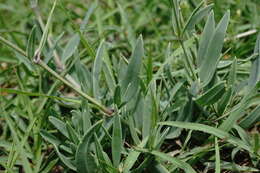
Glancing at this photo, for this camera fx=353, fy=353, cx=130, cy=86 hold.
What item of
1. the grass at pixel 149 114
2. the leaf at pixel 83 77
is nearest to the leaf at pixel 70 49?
the grass at pixel 149 114

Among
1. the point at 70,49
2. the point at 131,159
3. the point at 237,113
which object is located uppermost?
the point at 70,49

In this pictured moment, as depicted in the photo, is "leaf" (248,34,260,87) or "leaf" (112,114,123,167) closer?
"leaf" (112,114,123,167)

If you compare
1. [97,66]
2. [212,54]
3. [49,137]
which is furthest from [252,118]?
[49,137]

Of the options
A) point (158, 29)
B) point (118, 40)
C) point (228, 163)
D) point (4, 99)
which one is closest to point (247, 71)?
point (228, 163)

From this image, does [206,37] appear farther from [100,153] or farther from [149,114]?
[100,153]

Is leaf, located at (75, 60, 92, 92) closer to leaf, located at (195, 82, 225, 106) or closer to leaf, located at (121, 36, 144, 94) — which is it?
leaf, located at (121, 36, 144, 94)

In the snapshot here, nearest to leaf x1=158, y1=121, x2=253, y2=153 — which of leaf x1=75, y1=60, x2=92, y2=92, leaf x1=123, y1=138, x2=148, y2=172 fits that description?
leaf x1=123, y1=138, x2=148, y2=172

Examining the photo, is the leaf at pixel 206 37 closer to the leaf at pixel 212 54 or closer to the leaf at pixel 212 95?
the leaf at pixel 212 54
